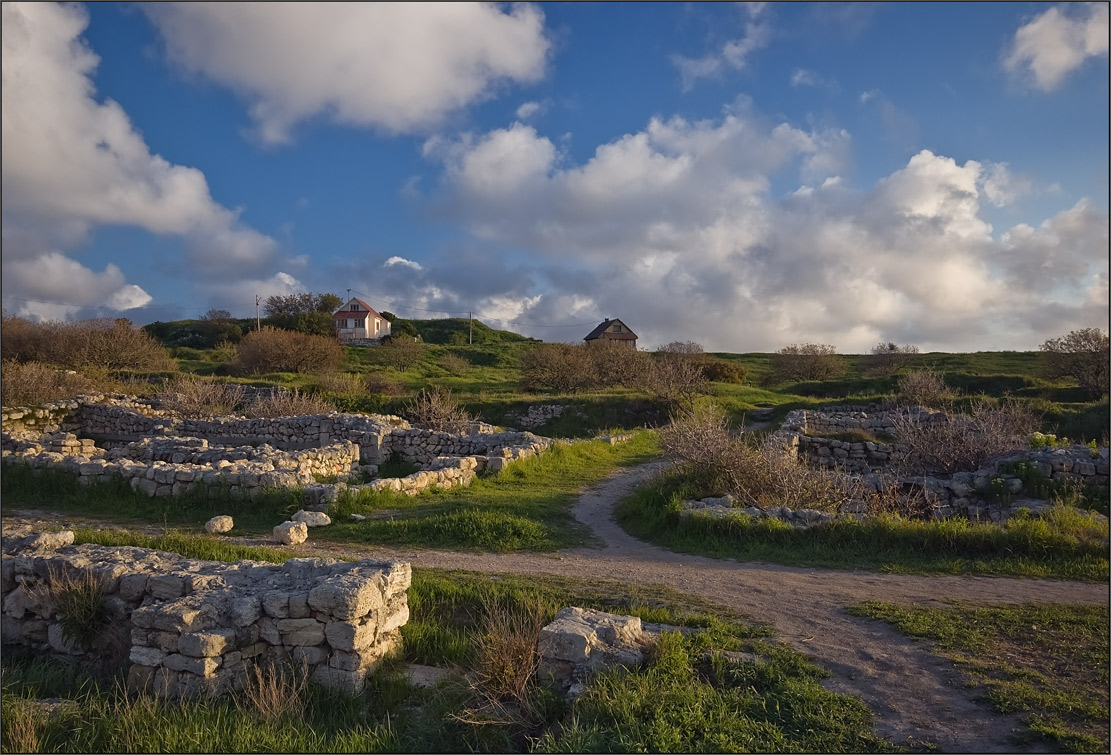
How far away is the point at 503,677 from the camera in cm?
491

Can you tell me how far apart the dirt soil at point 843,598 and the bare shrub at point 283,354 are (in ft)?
99.1

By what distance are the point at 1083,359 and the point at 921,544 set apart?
30341mm

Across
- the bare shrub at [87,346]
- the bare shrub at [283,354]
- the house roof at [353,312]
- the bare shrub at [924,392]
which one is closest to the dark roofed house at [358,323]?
the house roof at [353,312]

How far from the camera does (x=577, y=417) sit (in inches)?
1046

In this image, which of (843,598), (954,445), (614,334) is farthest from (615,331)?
(843,598)

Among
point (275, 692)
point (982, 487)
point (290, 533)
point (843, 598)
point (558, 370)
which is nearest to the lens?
point (275, 692)

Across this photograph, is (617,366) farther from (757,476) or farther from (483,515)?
(483,515)

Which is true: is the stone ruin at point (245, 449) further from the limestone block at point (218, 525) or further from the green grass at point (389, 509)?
the limestone block at point (218, 525)

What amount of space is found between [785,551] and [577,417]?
1772 cm

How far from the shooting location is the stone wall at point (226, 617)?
5.29 meters

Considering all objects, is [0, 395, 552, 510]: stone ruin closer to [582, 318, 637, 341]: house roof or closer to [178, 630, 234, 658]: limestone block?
[178, 630, 234, 658]: limestone block

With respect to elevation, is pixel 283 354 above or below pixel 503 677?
above

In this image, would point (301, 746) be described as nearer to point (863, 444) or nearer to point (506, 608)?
point (506, 608)

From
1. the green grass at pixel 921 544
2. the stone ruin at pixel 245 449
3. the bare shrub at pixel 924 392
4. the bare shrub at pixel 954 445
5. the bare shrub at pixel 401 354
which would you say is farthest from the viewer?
the bare shrub at pixel 401 354
